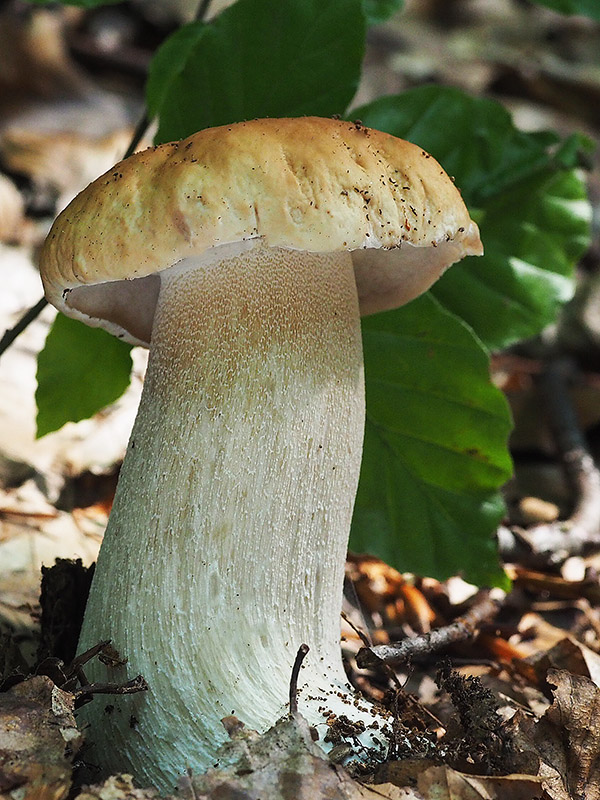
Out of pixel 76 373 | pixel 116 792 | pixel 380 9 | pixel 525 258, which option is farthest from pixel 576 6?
pixel 116 792

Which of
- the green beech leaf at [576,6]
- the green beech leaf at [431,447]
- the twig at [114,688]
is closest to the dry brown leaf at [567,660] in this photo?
the green beech leaf at [431,447]

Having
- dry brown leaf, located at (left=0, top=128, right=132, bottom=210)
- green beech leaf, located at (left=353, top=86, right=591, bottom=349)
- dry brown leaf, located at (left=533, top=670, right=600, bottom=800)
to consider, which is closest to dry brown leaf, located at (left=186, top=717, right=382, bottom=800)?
dry brown leaf, located at (left=533, top=670, right=600, bottom=800)

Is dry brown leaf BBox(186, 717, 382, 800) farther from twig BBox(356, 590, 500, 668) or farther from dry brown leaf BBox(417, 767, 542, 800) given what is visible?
twig BBox(356, 590, 500, 668)

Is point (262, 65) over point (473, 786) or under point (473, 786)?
over

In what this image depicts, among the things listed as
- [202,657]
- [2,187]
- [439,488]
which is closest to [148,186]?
[202,657]

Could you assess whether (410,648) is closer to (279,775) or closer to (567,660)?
(279,775)
